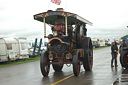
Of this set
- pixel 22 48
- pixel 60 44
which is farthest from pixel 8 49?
pixel 60 44

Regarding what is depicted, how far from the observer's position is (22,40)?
2709cm

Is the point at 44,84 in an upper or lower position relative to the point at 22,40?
lower

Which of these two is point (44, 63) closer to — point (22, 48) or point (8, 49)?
point (8, 49)

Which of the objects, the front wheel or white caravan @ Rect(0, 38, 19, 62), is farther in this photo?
white caravan @ Rect(0, 38, 19, 62)

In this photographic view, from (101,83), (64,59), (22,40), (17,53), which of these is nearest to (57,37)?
(64,59)

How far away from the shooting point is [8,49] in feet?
76.5

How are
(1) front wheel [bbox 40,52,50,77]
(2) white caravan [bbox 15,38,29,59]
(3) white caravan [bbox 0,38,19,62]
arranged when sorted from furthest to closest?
(2) white caravan [bbox 15,38,29,59] → (3) white caravan [bbox 0,38,19,62] → (1) front wheel [bbox 40,52,50,77]

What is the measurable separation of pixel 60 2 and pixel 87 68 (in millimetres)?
4072

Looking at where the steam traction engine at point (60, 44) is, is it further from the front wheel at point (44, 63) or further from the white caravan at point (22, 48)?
the white caravan at point (22, 48)

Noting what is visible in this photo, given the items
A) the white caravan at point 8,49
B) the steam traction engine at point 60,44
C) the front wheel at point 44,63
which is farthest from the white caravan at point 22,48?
the front wheel at point 44,63

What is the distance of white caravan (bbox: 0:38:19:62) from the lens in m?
22.7

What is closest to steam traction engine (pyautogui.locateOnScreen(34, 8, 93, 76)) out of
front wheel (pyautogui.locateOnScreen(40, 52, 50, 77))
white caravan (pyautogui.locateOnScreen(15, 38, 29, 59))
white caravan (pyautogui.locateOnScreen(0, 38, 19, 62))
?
front wheel (pyautogui.locateOnScreen(40, 52, 50, 77))

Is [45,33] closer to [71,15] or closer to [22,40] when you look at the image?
[71,15]

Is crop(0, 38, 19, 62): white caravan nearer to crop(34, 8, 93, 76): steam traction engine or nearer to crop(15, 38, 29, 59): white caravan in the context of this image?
crop(15, 38, 29, 59): white caravan
